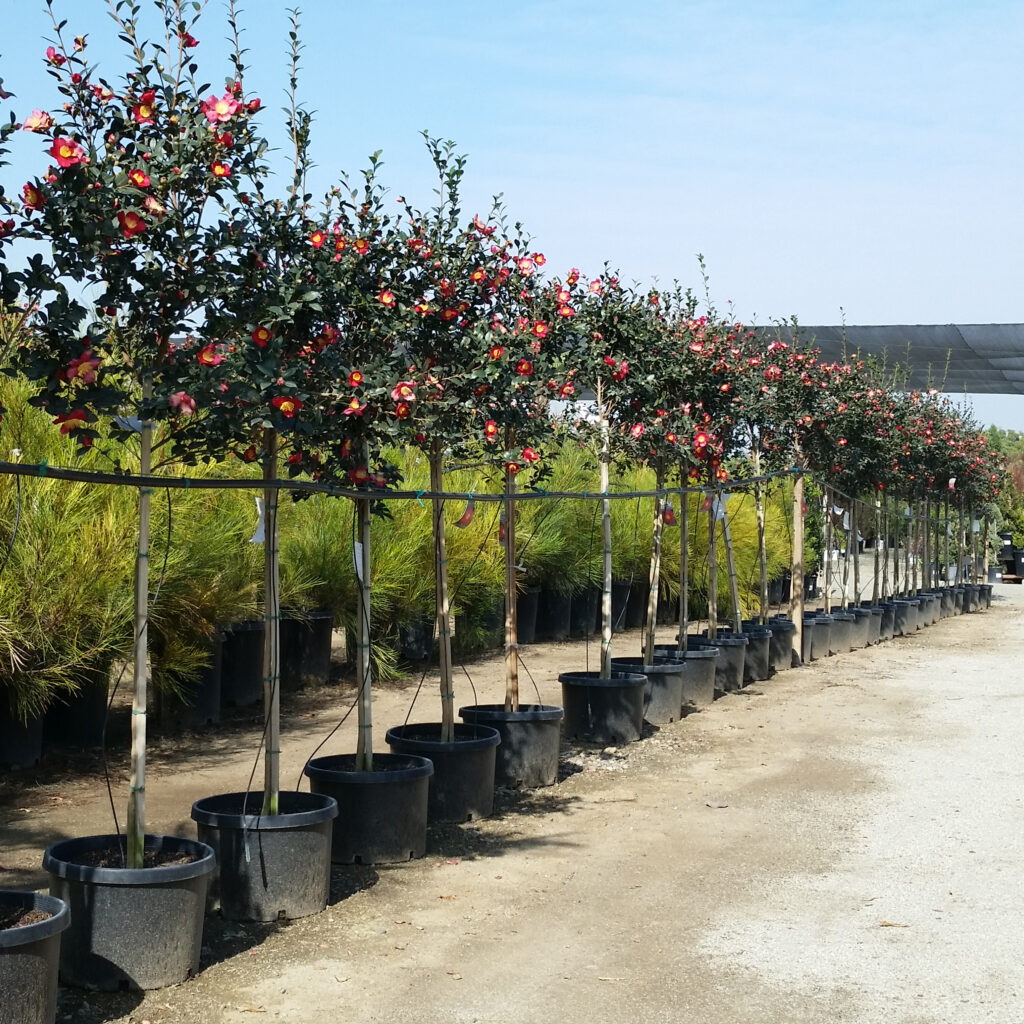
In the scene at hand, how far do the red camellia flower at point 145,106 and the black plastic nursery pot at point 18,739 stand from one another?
3.40m

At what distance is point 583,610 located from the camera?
1342 centimetres

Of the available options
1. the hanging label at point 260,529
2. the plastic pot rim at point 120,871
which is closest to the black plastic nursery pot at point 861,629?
the hanging label at point 260,529

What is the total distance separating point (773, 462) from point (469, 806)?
265 inches

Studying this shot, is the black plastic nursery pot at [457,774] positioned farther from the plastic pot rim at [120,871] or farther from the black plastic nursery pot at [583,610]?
the black plastic nursery pot at [583,610]

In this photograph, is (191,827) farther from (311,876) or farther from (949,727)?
(949,727)

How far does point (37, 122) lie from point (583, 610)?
1040 cm

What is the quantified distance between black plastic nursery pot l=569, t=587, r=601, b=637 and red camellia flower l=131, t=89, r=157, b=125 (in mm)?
9784

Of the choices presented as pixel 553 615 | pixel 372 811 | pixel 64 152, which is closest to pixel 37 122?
pixel 64 152

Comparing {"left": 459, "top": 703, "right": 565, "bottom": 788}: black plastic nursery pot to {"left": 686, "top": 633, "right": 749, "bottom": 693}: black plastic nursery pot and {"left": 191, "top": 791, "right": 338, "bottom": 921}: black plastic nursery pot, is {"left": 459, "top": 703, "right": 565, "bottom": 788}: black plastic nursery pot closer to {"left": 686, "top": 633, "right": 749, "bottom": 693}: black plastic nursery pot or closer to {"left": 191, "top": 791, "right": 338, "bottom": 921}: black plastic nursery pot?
{"left": 191, "top": 791, "right": 338, "bottom": 921}: black plastic nursery pot

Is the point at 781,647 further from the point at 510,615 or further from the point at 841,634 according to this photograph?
the point at 510,615

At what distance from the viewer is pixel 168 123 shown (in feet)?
12.3

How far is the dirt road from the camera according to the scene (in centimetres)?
366

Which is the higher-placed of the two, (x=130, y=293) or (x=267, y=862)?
(x=130, y=293)

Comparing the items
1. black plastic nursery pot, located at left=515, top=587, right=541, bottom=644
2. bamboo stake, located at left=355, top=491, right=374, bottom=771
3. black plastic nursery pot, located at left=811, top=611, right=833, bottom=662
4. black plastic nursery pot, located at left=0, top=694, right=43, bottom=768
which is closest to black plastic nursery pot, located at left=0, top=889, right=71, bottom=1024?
bamboo stake, located at left=355, top=491, right=374, bottom=771
